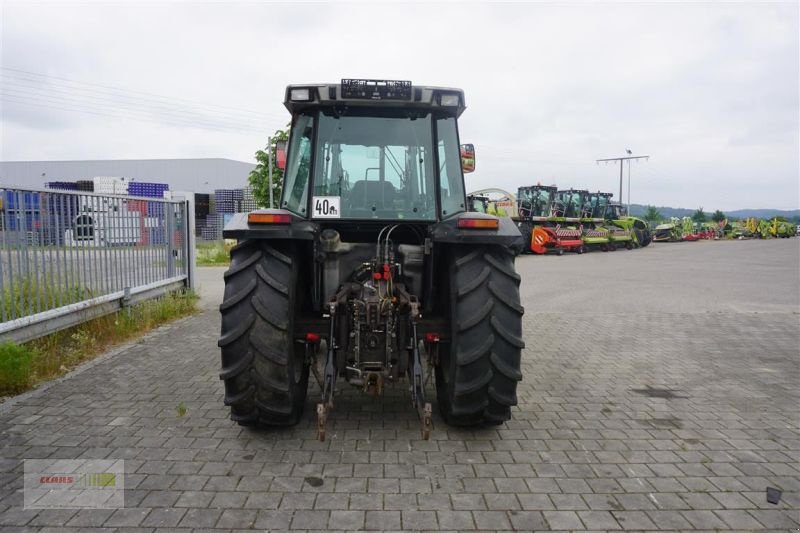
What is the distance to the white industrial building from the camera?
171 feet

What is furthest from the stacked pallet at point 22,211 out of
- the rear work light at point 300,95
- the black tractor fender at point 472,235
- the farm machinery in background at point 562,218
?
the farm machinery in background at point 562,218

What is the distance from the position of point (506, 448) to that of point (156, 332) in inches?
220

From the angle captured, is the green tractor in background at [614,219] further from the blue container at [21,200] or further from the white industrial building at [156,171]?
the white industrial building at [156,171]

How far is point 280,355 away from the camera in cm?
378

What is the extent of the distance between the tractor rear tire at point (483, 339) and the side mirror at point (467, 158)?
2.89 feet

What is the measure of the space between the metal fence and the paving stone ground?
0.87 metres

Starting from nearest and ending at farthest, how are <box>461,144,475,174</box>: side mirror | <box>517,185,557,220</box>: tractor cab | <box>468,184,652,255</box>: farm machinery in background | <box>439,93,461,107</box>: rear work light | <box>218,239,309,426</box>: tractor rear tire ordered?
1. <box>218,239,309,426</box>: tractor rear tire
2. <box>439,93,461,107</box>: rear work light
3. <box>461,144,475,174</box>: side mirror
4. <box>468,184,652,255</box>: farm machinery in background
5. <box>517,185,557,220</box>: tractor cab

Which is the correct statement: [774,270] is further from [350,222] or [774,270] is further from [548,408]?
[350,222]

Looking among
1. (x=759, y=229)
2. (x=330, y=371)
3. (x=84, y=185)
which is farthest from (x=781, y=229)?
(x=330, y=371)

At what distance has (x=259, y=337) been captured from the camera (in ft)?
12.3

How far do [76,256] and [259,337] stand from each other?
A: 421 cm

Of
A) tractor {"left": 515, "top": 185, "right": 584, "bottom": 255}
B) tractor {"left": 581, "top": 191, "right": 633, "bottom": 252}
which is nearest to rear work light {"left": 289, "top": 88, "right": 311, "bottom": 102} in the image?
tractor {"left": 515, "top": 185, "right": 584, "bottom": 255}

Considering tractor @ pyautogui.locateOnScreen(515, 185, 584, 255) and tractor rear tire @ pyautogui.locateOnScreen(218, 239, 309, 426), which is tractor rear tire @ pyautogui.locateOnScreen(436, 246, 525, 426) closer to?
tractor rear tire @ pyautogui.locateOnScreen(218, 239, 309, 426)

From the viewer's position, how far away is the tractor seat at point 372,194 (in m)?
4.25
